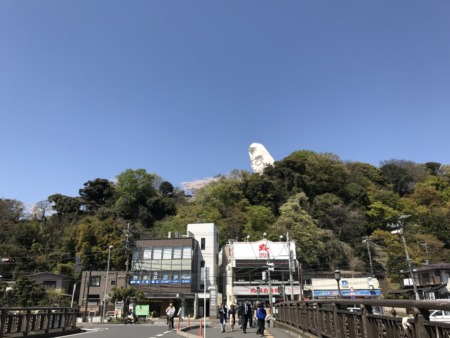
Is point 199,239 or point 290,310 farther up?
point 199,239

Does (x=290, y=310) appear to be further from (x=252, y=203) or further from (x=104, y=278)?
(x=252, y=203)

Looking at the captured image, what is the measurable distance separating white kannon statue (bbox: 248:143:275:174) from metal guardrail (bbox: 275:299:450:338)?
9036cm

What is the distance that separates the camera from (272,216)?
59938mm

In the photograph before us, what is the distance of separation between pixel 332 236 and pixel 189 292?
80.8 ft

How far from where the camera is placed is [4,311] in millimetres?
11773

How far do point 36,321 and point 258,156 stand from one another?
302ft

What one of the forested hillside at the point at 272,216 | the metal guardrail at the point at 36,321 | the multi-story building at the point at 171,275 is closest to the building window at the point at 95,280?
the forested hillside at the point at 272,216

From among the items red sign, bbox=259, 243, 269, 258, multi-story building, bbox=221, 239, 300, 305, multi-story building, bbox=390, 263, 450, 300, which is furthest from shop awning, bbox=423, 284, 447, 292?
red sign, bbox=259, 243, 269, 258

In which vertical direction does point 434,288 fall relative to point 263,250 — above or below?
below

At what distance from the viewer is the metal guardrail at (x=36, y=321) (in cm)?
1212

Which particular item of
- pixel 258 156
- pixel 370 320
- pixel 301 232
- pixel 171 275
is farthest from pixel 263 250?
pixel 258 156

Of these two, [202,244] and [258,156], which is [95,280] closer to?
[202,244]

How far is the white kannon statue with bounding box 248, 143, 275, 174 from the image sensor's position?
103 metres

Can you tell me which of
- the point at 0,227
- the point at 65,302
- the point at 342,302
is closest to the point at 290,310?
the point at 342,302
